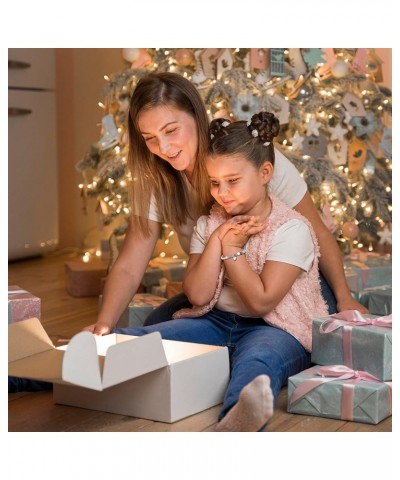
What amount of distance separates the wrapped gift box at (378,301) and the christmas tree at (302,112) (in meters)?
0.74

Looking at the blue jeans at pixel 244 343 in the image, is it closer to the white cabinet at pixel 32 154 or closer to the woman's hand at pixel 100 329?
the woman's hand at pixel 100 329

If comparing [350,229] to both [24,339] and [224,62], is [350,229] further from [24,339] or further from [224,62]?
[24,339]

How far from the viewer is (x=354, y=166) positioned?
A: 3684mm

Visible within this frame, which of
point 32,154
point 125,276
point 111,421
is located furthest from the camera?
point 32,154

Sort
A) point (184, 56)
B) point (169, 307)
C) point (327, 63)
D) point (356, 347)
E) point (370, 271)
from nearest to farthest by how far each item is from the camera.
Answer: point (356, 347), point (169, 307), point (370, 271), point (184, 56), point (327, 63)

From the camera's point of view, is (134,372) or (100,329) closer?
(134,372)

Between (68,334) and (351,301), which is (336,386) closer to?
(351,301)

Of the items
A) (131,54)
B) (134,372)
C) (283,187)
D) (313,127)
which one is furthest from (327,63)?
(134,372)

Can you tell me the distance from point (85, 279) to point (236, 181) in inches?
59.2

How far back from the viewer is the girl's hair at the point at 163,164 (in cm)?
219

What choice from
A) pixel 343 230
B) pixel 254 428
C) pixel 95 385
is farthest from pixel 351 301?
pixel 343 230

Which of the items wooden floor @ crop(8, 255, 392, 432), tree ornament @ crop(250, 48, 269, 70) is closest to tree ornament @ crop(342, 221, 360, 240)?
tree ornament @ crop(250, 48, 269, 70)

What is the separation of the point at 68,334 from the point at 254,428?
1199mm

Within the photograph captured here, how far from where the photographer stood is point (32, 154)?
439 centimetres
